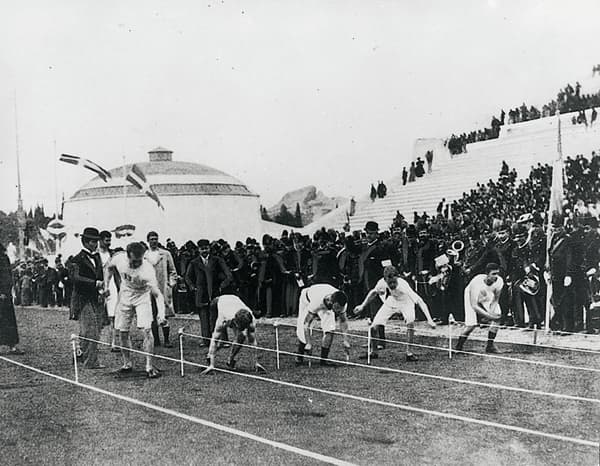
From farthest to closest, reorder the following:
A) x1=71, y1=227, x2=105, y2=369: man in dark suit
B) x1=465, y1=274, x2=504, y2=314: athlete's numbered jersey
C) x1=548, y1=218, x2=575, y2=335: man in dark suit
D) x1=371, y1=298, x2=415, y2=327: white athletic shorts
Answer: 1. x1=548, y1=218, x2=575, y2=335: man in dark suit
2. x1=465, y1=274, x2=504, y2=314: athlete's numbered jersey
3. x1=371, y1=298, x2=415, y2=327: white athletic shorts
4. x1=71, y1=227, x2=105, y2=369: man in dark suit

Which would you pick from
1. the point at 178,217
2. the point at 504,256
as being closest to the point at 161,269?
the point at 504,256

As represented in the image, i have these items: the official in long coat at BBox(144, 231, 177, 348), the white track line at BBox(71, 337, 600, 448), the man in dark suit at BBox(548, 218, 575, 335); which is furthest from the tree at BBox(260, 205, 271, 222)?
the white track line at BBox(71, 337, 600, 448)

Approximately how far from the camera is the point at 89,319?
1037 centimetres

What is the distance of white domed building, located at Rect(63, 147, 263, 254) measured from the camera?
19.8 meters

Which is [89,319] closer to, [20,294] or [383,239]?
[383,239]

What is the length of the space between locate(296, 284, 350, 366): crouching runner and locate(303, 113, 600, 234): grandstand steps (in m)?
14.0

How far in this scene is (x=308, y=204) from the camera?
76.5 feet

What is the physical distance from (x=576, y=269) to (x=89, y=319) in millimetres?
6431

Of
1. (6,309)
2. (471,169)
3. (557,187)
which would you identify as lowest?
(6,309)

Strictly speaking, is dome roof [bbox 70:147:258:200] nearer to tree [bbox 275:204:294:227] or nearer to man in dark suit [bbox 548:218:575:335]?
tree [bbox 275:204:294:227]

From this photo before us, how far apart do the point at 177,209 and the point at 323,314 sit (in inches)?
465

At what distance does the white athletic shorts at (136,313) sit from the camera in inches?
372

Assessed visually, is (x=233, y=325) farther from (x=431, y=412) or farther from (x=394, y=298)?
(x=431, y=412)

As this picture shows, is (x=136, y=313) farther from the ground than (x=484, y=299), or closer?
closer
